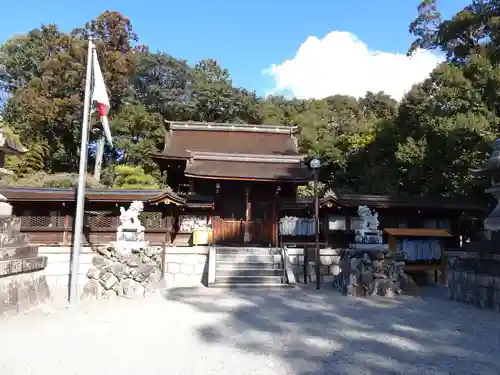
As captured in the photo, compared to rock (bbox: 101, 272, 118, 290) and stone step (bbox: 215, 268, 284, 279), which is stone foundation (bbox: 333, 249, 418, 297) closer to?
stone step (bbox: 215, 268, 284, 279)

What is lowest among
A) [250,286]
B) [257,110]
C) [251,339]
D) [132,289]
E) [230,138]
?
[250,286]

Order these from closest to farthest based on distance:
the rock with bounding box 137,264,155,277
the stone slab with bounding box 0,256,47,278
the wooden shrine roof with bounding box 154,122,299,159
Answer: the stone slab with bounding box 0,256,47,278, the rock with bounding box 137,264,155,277, the wooden shrine roof with bounding box 154,122,299,159

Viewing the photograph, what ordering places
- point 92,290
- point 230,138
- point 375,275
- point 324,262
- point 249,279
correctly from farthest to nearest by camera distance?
1. point 230,138
2. point 324,262
3. point 249,279
4. point 375,275
5. point 92,290

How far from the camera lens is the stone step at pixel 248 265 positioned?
38.9 feet

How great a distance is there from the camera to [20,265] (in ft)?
22.0

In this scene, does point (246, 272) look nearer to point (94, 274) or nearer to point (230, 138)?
point (94, 274)

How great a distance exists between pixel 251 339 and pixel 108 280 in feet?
14.8

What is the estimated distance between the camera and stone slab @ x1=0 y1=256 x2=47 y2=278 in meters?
6.24

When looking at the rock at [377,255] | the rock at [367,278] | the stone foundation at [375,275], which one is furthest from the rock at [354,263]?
the rock at [377,255]

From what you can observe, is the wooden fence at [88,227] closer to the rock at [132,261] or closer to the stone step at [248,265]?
the stone step at [248,265]

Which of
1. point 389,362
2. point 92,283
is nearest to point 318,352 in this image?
point 389,362

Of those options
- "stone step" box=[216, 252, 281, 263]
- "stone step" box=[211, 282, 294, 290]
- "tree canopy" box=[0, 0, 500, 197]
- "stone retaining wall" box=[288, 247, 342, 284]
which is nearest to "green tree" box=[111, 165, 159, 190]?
"tree canopy" box=[0, 0, 500, 197]

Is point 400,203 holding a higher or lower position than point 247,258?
higher

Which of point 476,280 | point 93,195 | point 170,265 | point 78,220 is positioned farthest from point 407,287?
point 93,195
